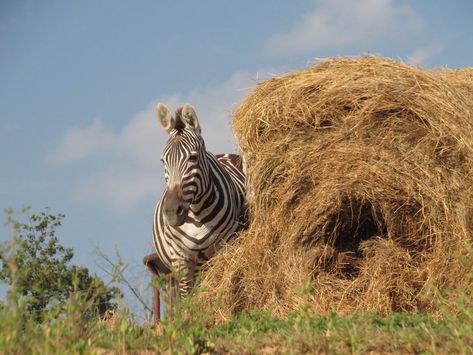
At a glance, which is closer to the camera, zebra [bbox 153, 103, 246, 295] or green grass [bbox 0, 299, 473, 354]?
green grass [bbox 0, 299, 473, 354]

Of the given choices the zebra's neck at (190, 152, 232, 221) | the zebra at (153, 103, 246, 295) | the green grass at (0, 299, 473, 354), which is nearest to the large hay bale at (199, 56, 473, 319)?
the zebra at (153, 103, 246, 295)

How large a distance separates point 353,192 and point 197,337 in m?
3.33

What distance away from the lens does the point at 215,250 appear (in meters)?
8.89

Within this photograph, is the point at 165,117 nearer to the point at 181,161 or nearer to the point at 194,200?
the point at 181,161

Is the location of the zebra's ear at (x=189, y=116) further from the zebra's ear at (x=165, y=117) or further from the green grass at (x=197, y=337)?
the green grass at (x=197, y=337)

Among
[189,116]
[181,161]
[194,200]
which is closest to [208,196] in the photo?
[194,200]

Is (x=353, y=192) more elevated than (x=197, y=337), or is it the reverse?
(x=353, y=192)

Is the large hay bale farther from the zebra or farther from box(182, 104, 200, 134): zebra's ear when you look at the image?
box(182, 104, 200, 134): zebra's ear

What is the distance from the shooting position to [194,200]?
8836 mm

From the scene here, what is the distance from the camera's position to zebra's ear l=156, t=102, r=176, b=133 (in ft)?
29.2

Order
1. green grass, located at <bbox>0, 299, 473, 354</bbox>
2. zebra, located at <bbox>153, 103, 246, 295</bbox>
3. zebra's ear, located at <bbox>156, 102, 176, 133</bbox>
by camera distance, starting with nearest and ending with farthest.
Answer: green grass, located at <bbox>0, 299, 473, 354</bbox>, zebra, located at <bbox>153, 103, 246, 295</bbox>, zebra's ear, located at <bbox>156, 102, 176, 133</bbox>

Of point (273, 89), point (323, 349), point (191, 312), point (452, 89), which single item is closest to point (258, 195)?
point (273, 89)

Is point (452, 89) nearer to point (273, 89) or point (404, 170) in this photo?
point (404, 170)

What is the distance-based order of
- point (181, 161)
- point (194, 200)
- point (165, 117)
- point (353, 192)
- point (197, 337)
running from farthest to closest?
point (165, 117) < point (194, 200) < point (181, 161) < point (353, 192) < point (197, 337)
